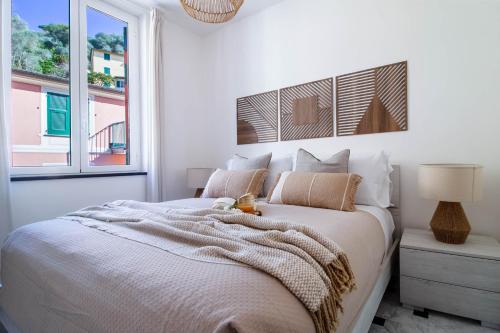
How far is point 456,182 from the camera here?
1.51 m

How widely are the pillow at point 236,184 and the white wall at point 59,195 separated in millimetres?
1018

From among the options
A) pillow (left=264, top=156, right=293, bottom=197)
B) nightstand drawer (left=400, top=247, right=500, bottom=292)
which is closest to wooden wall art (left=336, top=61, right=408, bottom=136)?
pillow (left=264, top=156, right=293, bottom=197)

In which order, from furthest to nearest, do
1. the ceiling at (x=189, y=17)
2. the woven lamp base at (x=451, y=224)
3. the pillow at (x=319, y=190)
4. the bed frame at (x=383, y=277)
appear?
the ceiling at (x=189, y=17), the pillow at (x=319, y=190), the woven lamp base at (x=451, y=224), the bed frame at (x=383, y=277)

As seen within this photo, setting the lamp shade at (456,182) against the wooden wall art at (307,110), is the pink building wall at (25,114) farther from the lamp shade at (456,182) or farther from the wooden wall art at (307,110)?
the lamp shade at (456,182)

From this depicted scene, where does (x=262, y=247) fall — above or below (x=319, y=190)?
below

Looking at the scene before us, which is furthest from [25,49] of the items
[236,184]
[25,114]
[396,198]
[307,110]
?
[396,198]

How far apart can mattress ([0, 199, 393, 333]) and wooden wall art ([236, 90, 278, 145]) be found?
1.65 m

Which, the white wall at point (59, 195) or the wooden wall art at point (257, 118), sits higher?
the wooden wall art at point (257, 118)

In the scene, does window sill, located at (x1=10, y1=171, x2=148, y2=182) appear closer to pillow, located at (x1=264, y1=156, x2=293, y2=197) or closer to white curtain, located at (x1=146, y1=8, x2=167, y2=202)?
white curtain, located at (x1=146, y1=8, x2=167, y2=202)

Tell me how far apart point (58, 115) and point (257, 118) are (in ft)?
6.48

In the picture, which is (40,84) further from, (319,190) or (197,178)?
(319,190)

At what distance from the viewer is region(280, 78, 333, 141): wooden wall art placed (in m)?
2.43

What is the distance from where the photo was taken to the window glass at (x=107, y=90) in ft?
8.46

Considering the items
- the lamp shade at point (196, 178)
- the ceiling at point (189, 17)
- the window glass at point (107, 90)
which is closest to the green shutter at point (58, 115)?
the window glass at point (107, 90)
